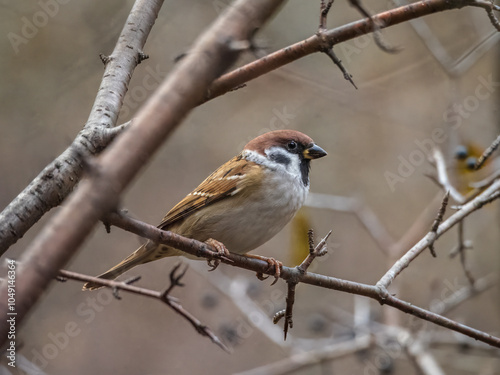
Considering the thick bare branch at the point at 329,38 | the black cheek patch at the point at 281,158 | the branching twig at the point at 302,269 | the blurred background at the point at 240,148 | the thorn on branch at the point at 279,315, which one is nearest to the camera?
the thick bare branch at the point at 329,38

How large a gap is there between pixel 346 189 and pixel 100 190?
22.0 ft

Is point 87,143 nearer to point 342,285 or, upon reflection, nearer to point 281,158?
point 342,285

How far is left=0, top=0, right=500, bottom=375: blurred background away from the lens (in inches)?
249

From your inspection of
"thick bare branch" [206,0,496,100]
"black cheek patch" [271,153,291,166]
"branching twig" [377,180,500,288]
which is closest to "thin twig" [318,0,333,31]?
"thick bare branch" [206,0,496,100]

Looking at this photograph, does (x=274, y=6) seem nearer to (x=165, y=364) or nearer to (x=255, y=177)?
(x=255, y=177)

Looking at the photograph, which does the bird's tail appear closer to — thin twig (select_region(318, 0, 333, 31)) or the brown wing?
the brown wing

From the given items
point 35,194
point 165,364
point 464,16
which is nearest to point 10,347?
point 35,194

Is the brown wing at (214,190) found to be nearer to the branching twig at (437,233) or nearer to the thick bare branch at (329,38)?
the branching twig at (437,233)

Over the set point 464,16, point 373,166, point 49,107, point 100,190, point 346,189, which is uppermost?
point 464,16

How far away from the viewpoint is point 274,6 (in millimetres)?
1159

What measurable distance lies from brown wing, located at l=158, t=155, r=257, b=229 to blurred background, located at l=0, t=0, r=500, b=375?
68.8 inches

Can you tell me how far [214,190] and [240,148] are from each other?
3675 millimetres

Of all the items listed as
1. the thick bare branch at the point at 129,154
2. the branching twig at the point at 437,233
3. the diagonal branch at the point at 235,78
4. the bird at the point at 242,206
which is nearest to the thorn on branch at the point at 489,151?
the branching twig at the point at 437,233

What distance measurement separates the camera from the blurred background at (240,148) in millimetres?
6320
